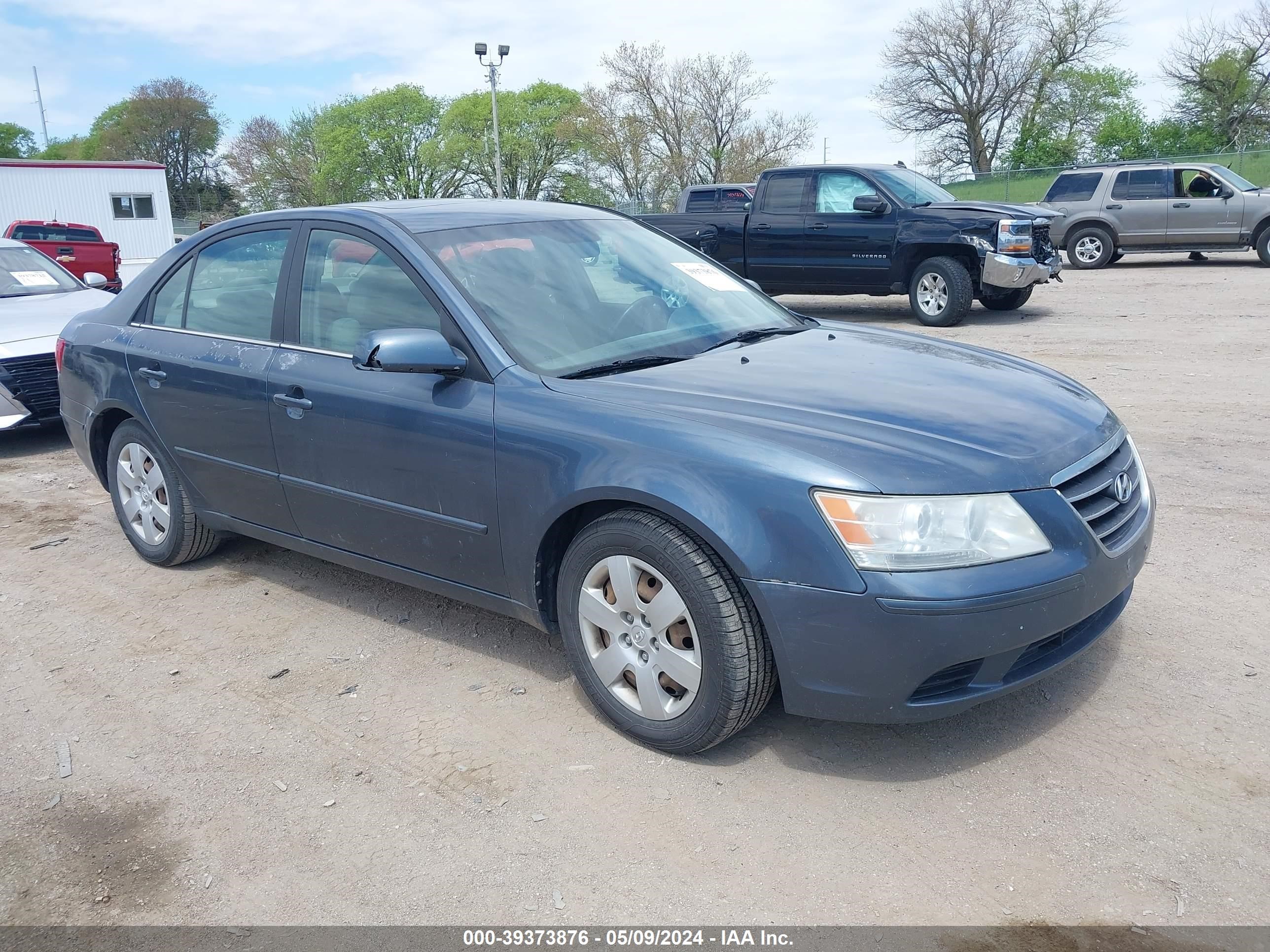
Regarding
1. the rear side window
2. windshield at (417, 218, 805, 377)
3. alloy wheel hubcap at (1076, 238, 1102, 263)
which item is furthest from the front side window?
windshield at (417, 218, 805, 377)

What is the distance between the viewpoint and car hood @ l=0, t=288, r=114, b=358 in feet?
24.8

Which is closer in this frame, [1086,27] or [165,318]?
[165,318]

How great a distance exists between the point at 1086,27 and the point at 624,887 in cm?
5886

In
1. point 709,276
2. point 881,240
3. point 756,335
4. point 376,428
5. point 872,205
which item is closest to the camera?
point 376,428

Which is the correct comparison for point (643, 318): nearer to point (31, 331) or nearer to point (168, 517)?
point (168, 517)

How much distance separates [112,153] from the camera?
79.0 metres

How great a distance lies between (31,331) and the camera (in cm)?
777

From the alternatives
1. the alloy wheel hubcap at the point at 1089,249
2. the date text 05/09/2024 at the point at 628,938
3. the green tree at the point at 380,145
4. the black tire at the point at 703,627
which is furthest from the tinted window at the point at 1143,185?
the green tree at the point at 380,145

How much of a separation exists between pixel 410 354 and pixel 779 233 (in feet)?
35.4

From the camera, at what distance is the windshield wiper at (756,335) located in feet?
12.9

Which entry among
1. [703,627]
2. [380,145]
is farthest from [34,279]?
[380,145]

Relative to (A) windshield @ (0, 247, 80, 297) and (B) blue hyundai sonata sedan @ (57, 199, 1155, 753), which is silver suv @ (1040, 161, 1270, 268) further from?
(B) blue hyundai sonata sedan @ (57, 199, 1155, 753)

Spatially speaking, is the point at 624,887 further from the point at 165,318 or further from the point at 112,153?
the point at 112,153

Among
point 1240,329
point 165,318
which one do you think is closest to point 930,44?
point 1240,329
